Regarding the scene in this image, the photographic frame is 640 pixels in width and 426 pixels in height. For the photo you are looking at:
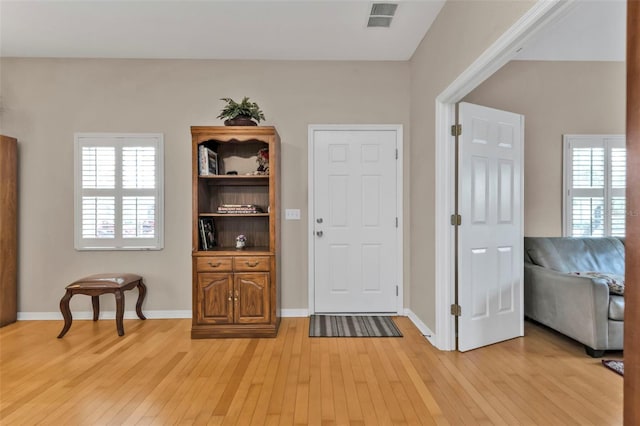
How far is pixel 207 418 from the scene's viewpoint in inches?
75.5

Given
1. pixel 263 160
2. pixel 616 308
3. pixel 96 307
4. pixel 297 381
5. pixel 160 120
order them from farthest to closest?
1. pixel 160 120
2. pixel 96 307
3. pixel 263 160
4. pixel 616 308
5. pixel 297 381

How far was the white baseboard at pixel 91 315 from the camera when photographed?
145 inches

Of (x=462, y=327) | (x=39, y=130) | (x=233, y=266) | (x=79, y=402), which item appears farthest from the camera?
(x=39, y=130)

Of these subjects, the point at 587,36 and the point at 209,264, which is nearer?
the point at 209,264

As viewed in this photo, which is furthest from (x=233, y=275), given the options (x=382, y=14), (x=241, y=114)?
(x=382, y=14)

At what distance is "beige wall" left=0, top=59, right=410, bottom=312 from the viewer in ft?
12.1

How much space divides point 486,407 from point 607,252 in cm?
252

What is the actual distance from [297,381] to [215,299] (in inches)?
49.4

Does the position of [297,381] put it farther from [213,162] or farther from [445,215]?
[213,162]

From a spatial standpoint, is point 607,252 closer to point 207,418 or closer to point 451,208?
point 451,208

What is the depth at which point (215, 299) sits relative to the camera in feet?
10.5

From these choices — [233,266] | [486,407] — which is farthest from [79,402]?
[486,407]

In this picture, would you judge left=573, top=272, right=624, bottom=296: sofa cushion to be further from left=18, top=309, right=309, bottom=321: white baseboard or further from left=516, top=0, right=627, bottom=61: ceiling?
left=18, top=309, right=309, bottom=321: white baseboard

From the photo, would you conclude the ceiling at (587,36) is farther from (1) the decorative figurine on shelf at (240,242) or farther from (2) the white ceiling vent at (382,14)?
(1) the decorative figurine on shelf at (240,242)
